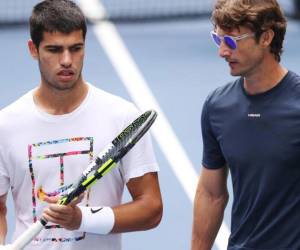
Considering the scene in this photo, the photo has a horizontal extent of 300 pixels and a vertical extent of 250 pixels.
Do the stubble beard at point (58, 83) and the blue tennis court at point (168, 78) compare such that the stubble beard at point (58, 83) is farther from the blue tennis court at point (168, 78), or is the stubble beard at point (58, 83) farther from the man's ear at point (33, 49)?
the blue tennis court at point (168, 78)

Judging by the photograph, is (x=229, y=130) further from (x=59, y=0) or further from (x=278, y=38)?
(x=59, y=0)

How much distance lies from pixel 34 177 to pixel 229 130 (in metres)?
1.06

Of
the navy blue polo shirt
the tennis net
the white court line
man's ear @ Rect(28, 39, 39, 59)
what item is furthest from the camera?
the tennis net

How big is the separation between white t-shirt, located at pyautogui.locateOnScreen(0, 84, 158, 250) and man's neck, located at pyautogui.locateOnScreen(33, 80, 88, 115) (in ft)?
0.10

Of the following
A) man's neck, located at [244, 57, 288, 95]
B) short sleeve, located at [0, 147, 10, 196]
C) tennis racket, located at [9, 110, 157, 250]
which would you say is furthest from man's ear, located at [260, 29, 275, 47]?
short sleeve, located at [0, 147, 10, 196]

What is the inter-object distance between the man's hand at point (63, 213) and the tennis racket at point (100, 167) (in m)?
0.04

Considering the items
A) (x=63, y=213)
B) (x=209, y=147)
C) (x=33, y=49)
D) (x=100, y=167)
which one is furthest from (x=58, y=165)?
(x=209, y=147)

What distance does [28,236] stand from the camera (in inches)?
257

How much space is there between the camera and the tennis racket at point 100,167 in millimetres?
6516

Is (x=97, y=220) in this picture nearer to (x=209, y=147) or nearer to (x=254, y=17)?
(x=209, y=147)

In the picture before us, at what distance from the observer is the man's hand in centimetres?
638

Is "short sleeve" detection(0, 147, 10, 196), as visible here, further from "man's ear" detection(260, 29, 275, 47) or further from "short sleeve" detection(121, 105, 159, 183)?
"man's ear" detection(260, 29, 275, 47)

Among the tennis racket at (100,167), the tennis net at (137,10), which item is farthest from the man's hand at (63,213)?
the tennis net at (137,10)

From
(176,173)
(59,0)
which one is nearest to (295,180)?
(59,0)
